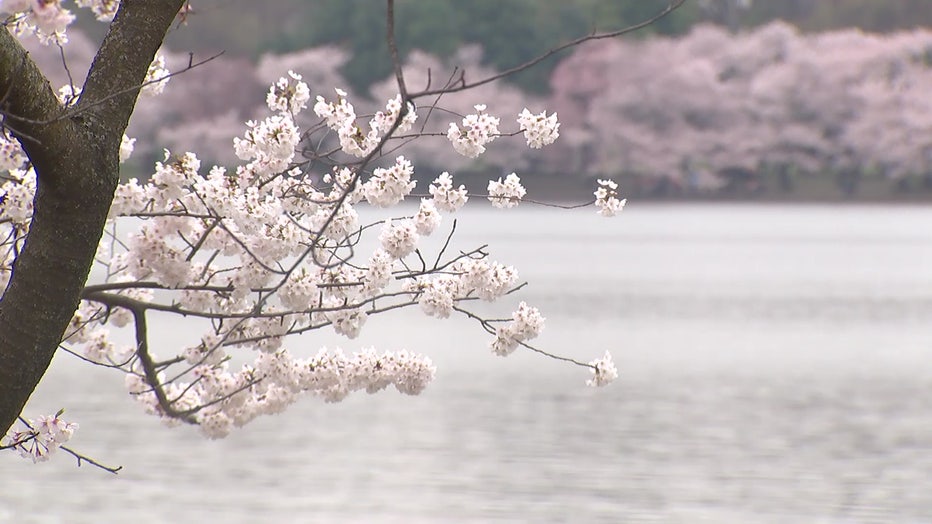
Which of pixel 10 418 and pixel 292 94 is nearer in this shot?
pixel 10 418

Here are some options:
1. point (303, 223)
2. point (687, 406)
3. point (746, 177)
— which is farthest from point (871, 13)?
point (303, 223)

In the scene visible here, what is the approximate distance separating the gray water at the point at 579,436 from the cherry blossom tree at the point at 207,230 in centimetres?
235

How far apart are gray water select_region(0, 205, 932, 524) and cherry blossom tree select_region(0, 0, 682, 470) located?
2345mm

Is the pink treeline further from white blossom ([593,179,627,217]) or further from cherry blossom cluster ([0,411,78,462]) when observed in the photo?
cherry blossom cluster ([0,411,78,462])

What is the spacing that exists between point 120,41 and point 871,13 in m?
70.5

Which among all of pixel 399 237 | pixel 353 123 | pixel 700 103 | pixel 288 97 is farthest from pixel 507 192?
pixel 700 103

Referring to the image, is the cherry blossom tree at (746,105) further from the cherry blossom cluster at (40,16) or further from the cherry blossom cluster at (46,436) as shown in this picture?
the cherry blossom cluster at (40,16)

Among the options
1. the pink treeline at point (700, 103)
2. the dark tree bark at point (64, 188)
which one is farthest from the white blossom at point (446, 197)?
the pink treeline at point (700, 103)

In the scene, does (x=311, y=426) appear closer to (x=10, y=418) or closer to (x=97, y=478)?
(x=97, y=478)

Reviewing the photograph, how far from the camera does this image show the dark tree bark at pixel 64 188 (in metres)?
4.04

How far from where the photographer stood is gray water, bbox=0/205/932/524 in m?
9.09

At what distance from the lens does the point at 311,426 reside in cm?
1244

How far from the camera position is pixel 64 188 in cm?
411

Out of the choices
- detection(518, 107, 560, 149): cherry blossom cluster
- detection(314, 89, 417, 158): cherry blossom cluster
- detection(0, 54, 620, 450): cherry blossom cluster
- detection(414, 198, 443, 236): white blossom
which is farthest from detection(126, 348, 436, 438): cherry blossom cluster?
detection(518, 107, 560, 149): cherry blossom cluster
